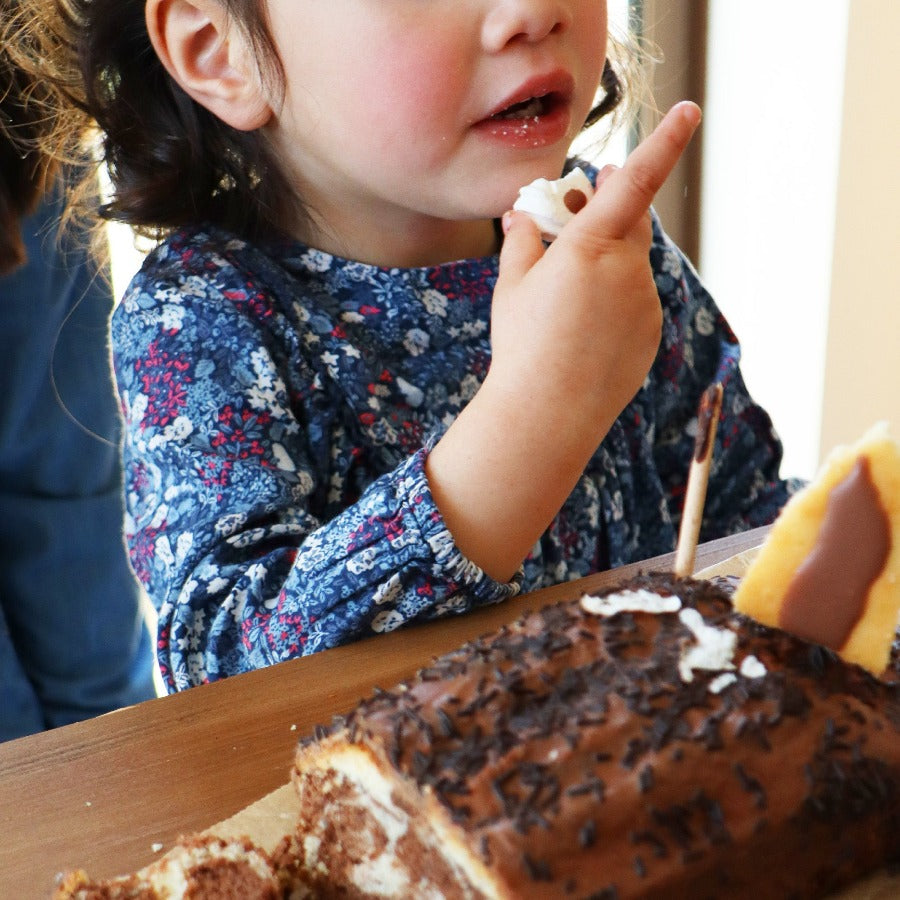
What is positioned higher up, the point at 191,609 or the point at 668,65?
the point at 668,65

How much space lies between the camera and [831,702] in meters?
0.56

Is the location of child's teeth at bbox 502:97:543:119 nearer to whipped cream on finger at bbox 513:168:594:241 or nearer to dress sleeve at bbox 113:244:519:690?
whipped cream on finger at bbox 513:168:594:241

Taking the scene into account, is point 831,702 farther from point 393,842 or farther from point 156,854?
point 156,854

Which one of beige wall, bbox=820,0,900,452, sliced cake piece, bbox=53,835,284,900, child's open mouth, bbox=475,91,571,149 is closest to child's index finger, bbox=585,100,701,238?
child's open mouth, bbox=475,91,571,149

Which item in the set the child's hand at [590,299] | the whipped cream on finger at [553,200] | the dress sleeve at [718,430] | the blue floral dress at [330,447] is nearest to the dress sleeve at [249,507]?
the blue floral dress at [330,447]

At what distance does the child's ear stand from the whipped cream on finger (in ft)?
0.97

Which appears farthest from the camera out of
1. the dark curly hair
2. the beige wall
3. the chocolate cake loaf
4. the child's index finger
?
the beige wall

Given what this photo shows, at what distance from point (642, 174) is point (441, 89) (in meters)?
0.22

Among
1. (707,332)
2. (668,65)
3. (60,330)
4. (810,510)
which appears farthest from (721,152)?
(810,510)

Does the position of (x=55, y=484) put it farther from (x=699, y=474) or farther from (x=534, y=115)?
(x=699, y=474)

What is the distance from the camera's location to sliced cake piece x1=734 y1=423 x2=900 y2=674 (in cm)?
55

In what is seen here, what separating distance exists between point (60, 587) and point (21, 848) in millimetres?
959

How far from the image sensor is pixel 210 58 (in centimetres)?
Result: 108

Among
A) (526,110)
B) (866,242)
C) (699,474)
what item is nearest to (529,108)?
(526,110)
